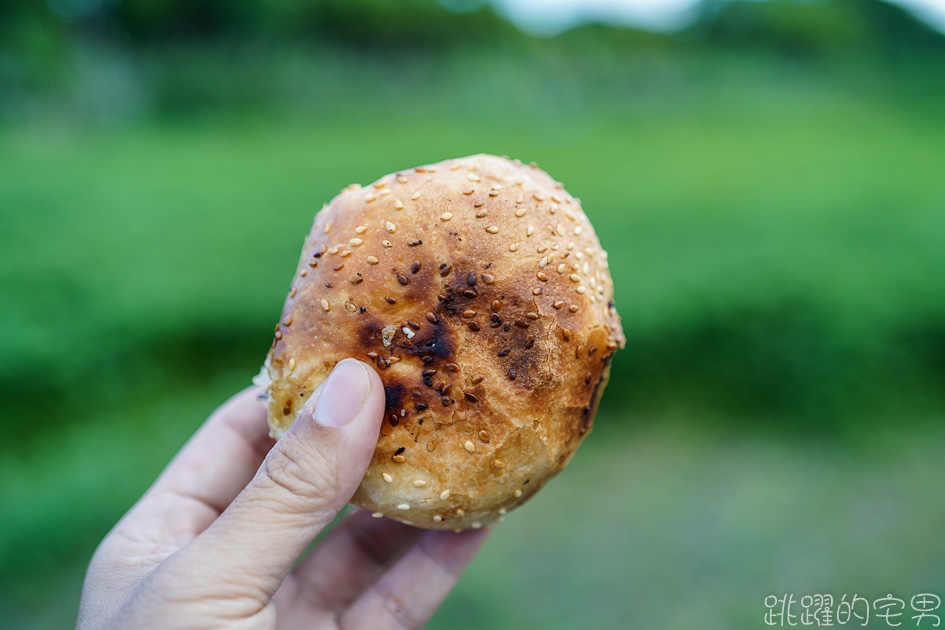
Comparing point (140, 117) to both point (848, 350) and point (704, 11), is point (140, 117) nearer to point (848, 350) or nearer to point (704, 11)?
point (704, 11)

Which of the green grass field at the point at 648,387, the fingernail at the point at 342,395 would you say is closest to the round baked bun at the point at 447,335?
the fingernail at the point at 342,395

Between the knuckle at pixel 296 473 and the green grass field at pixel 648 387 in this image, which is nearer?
the knuckle at pixel 296 473

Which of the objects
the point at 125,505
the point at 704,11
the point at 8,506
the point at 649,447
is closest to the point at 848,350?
the point at 649,447

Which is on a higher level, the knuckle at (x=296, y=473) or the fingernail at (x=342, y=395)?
the fingernail at (x=342, y=395)

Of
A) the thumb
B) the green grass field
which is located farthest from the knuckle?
the green grass field

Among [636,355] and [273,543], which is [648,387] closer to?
[636,355]

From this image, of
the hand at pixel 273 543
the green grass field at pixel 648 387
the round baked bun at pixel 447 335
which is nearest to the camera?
the hand at pixel 273 543

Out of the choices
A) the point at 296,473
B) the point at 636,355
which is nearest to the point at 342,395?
the point at 296,473

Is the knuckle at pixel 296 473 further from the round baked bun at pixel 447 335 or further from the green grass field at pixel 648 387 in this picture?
the green grass field at pixel 648 387
